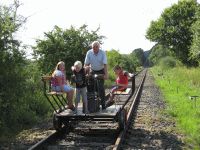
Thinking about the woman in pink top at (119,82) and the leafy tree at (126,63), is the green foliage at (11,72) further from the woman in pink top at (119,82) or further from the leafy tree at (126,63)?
the leafy tree at (126,63)

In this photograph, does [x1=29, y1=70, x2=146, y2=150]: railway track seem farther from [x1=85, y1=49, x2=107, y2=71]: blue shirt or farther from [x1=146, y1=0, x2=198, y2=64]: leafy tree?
[x1=146, y1=0, x2=198, y2=64]: leafy tree

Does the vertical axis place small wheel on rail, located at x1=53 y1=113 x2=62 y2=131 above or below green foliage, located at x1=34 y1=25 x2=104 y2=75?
below

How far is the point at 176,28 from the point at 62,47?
4642cm

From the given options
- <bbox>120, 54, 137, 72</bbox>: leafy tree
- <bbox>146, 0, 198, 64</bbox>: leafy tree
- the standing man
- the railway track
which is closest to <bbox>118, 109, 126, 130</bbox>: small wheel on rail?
the railway track

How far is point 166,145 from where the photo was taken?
10.4 metres

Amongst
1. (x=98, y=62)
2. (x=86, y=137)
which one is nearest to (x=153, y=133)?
(x=86, y=137)

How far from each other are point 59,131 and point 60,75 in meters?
1.47

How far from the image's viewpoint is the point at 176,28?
7031 centimetres

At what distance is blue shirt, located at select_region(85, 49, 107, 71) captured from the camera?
11.9 m

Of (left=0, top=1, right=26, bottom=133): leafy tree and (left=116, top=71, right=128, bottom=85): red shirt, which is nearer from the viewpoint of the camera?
(left=0, top=1, right=26, bottom=133): leafy tree

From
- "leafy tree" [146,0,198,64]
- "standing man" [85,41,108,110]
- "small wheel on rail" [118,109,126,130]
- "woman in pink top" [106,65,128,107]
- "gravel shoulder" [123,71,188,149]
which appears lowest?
"gravel shoulder" [123,71,188,149]

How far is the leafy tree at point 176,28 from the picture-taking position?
6850cm

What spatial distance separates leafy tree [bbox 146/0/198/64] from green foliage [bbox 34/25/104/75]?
42.2 meters

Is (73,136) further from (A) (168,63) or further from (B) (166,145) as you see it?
(A) (168,63)
